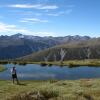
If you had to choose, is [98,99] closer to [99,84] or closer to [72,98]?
[72,98]

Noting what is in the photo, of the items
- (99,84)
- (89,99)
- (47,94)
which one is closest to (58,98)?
(47,94)

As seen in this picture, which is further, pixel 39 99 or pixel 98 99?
pixel 98 99

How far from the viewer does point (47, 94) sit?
24250 millimetres

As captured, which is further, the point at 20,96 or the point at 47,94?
the point at 47,94

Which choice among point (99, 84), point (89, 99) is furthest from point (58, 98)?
point (99, 84)

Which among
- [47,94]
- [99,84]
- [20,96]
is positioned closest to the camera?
[20,96]

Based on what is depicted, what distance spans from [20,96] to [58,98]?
347 centimetres

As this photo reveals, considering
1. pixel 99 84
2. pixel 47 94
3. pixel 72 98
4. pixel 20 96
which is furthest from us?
pixel 99 84

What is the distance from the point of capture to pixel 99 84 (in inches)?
1640

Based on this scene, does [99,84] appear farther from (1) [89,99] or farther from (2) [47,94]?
(2) [47,94]

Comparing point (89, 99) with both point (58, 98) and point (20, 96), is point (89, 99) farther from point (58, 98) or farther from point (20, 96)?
point (20, 96)

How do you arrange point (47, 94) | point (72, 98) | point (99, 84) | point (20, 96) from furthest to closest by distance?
point (99, 84)
point (72, 98)
point (47, 94)
point (20, 96)

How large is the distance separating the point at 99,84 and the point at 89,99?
1579 cm

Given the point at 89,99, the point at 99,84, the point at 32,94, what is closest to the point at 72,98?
the point at 89,99
